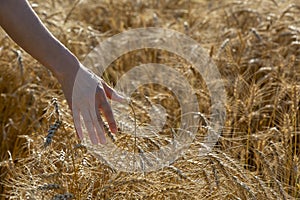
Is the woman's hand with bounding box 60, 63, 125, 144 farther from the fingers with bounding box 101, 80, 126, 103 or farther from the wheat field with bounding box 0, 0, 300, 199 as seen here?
the wheat field with bounding box 0, 0, 300, 199

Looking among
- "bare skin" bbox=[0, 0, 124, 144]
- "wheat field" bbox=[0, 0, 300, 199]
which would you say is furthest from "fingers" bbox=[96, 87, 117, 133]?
→ "wheat field" bbox=[0, 0, 300, 199]

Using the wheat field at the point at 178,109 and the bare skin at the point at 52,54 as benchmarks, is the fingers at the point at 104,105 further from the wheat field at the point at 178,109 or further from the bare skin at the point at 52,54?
the wheat field at the point at 178,109

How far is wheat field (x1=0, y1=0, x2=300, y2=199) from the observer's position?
158 centimetres

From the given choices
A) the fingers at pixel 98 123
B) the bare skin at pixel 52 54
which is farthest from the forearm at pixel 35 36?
the fingers at pixel 98 123

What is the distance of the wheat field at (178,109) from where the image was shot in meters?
1.58

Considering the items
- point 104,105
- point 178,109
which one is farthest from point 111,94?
point 178,109

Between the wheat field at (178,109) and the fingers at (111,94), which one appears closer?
the fingers at (111,94)

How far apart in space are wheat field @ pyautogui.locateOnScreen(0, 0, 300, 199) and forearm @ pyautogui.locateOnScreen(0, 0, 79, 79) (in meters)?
0.19

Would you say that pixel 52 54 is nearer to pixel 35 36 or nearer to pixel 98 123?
pixel 35 36

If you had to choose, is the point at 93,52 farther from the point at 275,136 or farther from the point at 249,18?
the point at 275,136

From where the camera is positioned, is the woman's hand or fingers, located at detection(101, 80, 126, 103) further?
fingers, located at detection(101, 80, 126, 103)

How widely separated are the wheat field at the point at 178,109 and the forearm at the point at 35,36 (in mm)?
194

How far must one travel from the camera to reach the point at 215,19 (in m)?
3.38

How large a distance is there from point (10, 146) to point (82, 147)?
762mm
